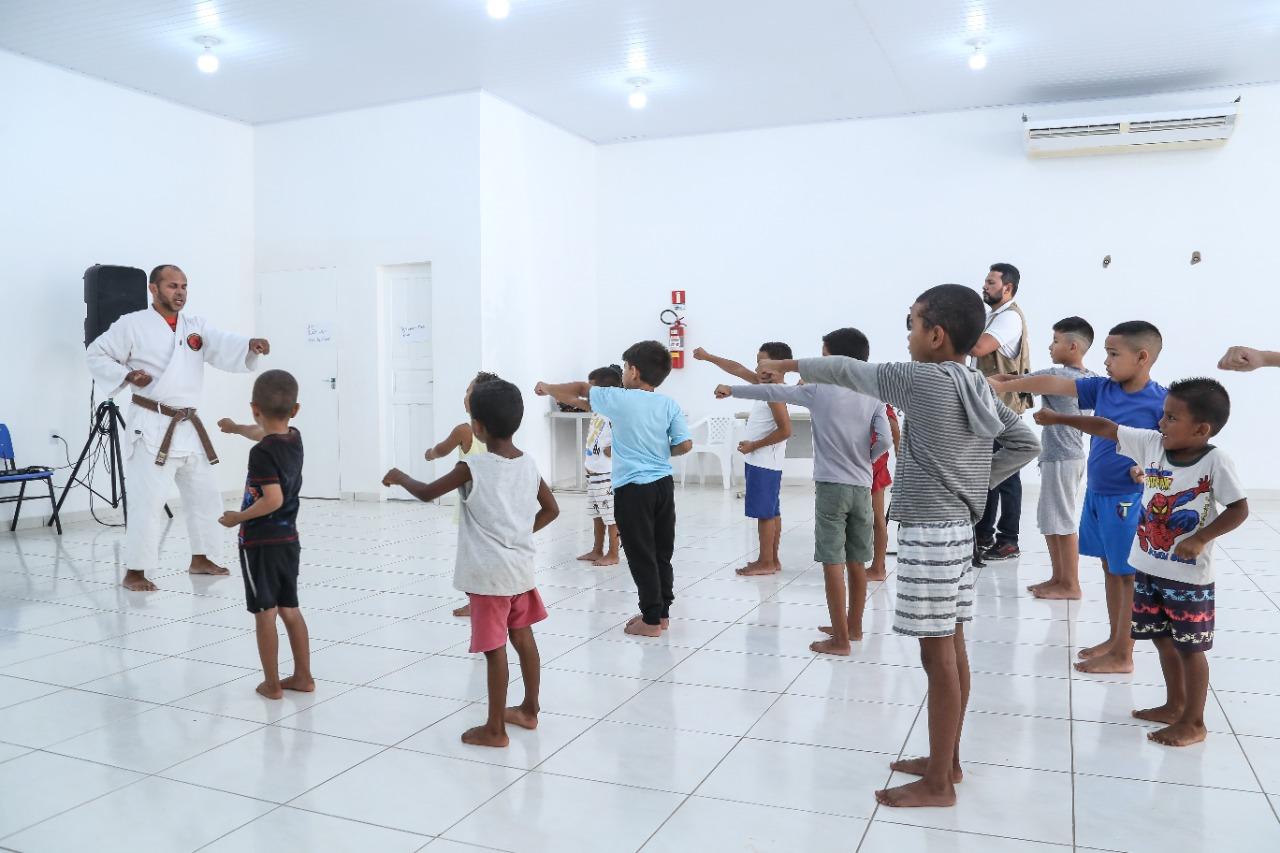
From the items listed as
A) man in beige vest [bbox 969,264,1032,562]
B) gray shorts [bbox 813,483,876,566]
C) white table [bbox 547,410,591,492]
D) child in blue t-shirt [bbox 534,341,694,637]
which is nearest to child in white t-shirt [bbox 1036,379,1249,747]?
gray shorts [bbox 813,483,876,566]

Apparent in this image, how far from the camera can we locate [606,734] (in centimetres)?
292

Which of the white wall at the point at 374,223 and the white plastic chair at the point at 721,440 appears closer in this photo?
the white wall at the point at 374,223

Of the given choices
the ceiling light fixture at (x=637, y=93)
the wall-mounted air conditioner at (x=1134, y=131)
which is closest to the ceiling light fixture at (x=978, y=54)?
the wall-mounted air conditioner at (x=1134, y=131)

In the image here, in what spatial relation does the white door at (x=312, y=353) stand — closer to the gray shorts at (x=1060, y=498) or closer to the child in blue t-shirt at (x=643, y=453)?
the child in blue t-shirt at (x=643, y=453)

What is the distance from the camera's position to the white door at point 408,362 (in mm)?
8156

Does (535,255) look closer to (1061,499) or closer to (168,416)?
(168,416)

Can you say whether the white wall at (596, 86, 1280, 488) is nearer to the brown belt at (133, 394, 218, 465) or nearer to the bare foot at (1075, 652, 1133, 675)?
the brown belt at (133, 394, 218, 465)

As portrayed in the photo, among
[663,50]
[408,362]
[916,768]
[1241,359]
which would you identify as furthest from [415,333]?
[1241,359]

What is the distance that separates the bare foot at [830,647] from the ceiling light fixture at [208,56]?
546 cm

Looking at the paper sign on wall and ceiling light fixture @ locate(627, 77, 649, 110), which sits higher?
ceiling light fixture @ locate(627, 77, 649, 110)

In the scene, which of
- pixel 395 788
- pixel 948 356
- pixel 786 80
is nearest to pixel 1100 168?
pixel 786 80

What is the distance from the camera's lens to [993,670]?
139 inches

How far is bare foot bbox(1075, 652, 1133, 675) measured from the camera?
3.48m

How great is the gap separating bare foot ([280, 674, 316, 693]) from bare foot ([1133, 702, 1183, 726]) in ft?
8.43
